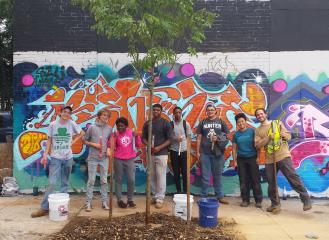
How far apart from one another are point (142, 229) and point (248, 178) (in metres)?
3.02

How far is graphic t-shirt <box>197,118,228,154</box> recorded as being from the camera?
827 centimetres

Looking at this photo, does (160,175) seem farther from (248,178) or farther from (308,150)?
(308,150)

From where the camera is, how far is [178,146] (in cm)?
852

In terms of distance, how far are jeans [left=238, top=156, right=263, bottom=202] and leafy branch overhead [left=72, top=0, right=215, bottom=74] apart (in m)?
3.00

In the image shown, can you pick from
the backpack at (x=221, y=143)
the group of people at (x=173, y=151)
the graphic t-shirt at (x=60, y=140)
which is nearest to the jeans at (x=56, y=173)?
the group of people at (x=173, y=151)

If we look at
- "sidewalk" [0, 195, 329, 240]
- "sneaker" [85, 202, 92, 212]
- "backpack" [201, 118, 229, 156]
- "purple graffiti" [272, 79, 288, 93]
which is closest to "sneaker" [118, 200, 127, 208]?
"sidewalk" [0, 195, 329, 240]

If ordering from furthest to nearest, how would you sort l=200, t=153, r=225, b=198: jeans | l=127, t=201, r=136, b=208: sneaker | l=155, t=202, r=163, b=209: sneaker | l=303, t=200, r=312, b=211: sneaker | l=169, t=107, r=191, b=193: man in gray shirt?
1. l=169, t=107, r=191, b=193: man in gray shirt
2. l=200, t=153, r=225, b=198: jeans
3. l=127, t=201, r=136, b=208: sneaker
4. l=155, t=202, r=163, b=209: sneaker
5. l=303, t=200, r=312, b=211: sneaker

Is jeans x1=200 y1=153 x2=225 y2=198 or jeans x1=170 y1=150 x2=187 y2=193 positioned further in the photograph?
jeans x1=170 y1=150 x2=187 y2=193

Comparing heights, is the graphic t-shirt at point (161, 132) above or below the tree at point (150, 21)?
below

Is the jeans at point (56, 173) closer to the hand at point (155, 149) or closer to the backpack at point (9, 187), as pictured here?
the hand at point (155, 149)

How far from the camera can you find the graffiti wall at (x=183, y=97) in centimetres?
874

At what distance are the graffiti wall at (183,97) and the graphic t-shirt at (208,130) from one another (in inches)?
20.4

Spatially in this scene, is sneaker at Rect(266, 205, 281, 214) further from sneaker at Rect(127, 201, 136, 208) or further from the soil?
sneaker at Rect(127, 201, 136, 208)

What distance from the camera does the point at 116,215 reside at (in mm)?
7156
